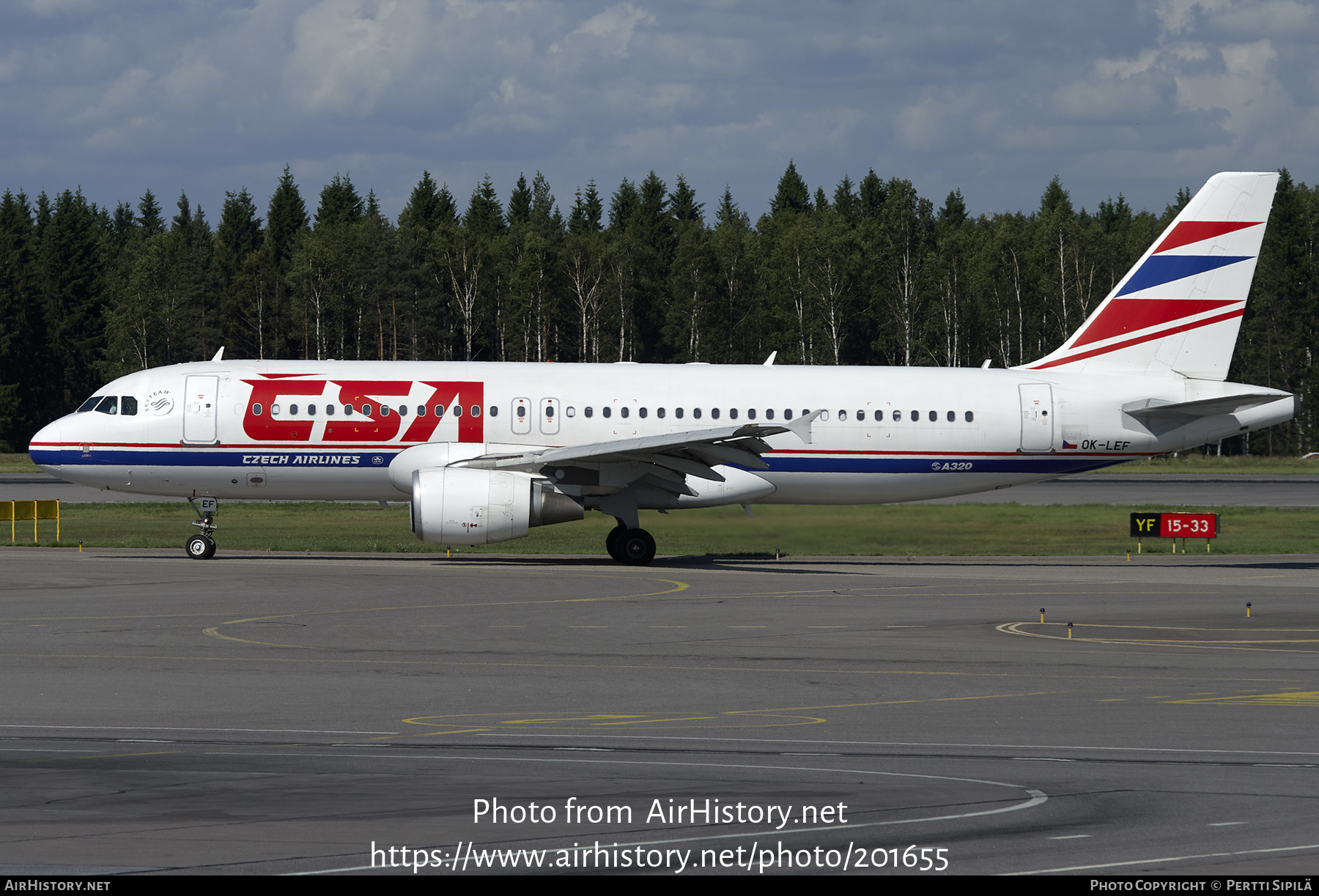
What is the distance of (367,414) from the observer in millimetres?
31609

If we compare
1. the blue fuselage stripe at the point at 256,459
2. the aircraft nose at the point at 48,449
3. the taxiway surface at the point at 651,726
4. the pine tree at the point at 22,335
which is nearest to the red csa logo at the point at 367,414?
the blue fuselage stripe at the point at 256,459

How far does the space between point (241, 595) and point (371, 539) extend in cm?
1326

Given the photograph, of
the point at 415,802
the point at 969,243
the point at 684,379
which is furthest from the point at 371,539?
the point at 969,243

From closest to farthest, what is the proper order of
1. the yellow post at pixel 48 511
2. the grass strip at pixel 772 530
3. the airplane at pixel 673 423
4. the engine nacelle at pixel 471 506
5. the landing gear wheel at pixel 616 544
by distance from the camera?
the engine nacelle at pixel 471 506 < the airplane at pixel 673 423 < the landing gear wheel at pixel 616 544 < the grass strip at pixel 772 530 < the yellow post at pixel 48 511

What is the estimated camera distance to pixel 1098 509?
50094 mm

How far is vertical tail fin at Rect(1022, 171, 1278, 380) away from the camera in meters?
34.6

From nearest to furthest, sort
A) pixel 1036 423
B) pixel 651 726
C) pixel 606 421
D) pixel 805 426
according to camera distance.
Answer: pixel 651 726 → pixel 805 426 → pixel 606 421 → pixel 1036 423

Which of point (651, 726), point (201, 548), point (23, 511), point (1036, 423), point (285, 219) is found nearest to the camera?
point (651, 726)

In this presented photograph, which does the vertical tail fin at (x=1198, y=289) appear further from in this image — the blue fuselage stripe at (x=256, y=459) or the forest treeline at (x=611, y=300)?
the forest treeline at (x=611, y=300)

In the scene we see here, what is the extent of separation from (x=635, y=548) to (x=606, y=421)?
3096 mm

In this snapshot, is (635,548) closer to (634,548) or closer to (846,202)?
(634,548)

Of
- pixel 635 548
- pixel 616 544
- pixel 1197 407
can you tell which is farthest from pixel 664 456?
pixel 1197 407

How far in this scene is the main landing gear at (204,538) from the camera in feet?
104

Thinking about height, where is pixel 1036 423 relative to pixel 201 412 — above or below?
below
